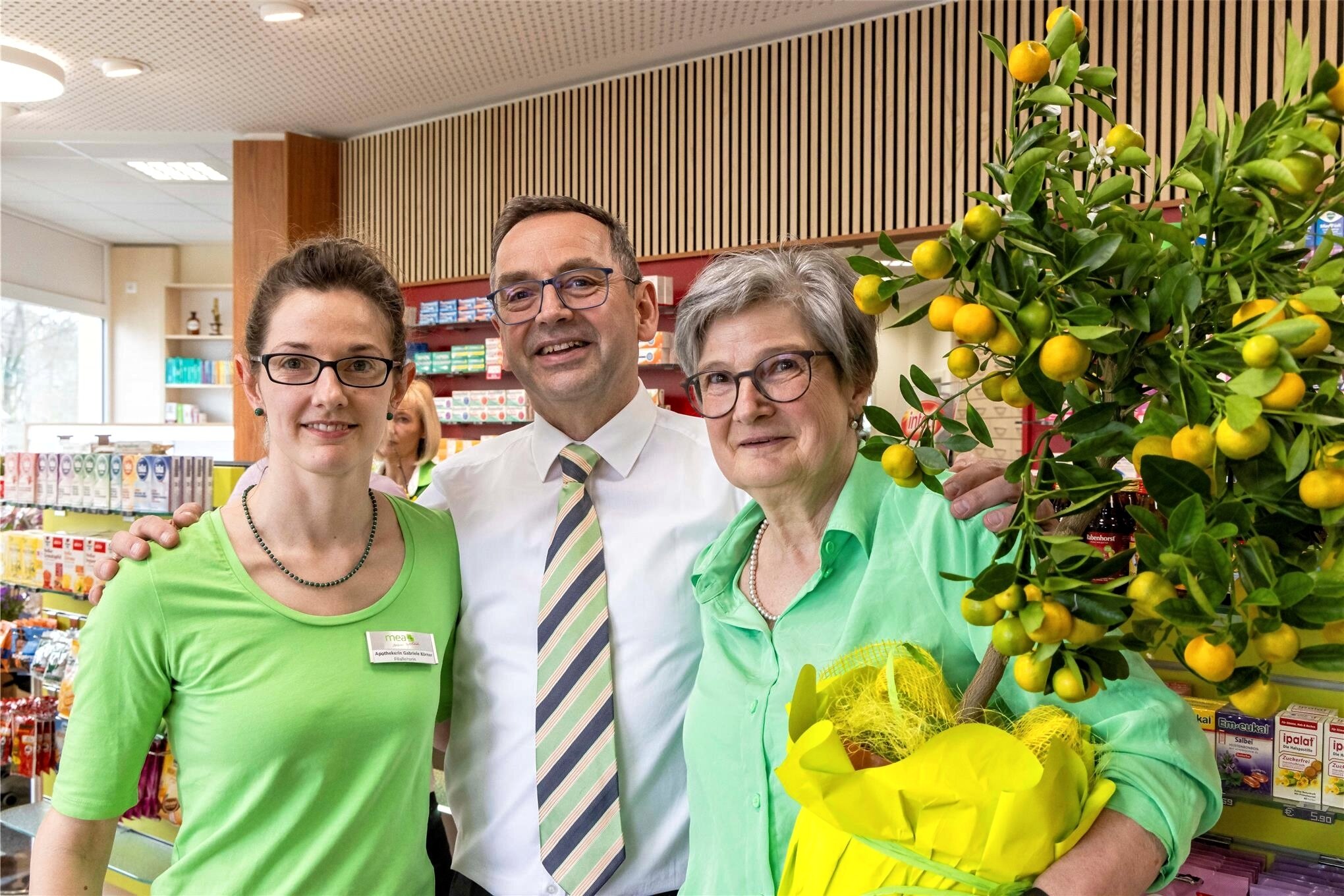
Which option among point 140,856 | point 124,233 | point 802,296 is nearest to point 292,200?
point 124,233

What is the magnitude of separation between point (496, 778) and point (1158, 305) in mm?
1528

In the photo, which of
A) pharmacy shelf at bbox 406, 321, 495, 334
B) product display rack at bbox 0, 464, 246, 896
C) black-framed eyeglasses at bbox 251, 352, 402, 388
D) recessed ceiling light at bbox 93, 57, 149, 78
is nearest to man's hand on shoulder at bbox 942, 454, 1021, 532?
black-framed eyeglasses at bbox 251, 352, 402, 388

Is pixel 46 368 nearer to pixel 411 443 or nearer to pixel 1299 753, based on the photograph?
pixel 411 443

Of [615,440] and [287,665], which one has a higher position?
[615,440]

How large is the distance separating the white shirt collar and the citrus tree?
1.20 meters

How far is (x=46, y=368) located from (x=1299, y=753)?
15.2m

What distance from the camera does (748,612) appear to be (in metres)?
1.55

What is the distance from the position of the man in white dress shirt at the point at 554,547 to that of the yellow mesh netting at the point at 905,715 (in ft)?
2.53

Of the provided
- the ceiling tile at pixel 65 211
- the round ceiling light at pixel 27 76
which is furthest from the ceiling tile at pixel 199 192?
the round ceiling light at pixel 27 76

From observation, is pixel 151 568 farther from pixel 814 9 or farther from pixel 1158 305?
pixel 814 9

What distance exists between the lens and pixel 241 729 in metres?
1.59

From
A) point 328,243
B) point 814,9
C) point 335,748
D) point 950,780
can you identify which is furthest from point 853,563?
point 814,9

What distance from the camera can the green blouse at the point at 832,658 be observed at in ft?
3.85

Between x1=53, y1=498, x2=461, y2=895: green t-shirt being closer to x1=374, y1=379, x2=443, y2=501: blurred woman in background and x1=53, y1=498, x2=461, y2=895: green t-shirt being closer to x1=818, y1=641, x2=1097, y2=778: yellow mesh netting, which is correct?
x1=818, y1=641, x2=1097, y2=778: yellow mesh netting
